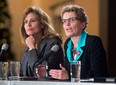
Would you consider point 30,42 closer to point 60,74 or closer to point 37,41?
point 37,41

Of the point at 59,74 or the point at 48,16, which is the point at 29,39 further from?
the point at 59,74

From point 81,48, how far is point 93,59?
14 cm

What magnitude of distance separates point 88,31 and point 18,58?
728 mm

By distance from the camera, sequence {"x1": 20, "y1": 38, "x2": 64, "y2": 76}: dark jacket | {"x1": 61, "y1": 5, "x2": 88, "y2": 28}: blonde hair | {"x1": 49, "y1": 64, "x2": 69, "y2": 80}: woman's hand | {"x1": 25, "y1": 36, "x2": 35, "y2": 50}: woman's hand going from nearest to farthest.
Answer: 1. {"x1": 49, "y1": 64, "x2": 69, "y2": 80}: woman's hand
2. {"x1": 61, "y1": 5, "x2": 88, "y2": 28}: blonde hair
3. {"x1": 20, "y1": 38, "x2": 64, "y2": 76}: dark jacket
4. {"x1": 25, "y1": 36, "x2": 35, "y2": 50}: woman's hand

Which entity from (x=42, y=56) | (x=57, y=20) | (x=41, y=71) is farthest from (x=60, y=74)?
(x=57, y=20)

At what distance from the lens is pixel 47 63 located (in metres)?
2.91

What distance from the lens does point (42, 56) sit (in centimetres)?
297

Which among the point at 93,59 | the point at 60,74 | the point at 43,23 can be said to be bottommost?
the point at 60,74

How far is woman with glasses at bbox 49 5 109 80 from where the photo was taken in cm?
268

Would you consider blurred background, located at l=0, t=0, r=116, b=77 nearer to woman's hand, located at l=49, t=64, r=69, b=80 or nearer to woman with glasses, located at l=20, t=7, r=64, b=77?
woman with glasses, located at l=20, t=7, r=64, b=77

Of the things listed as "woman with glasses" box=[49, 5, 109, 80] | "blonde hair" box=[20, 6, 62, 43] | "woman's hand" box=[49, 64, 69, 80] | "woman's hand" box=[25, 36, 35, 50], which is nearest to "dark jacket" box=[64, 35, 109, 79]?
"woman with glasses" box=[49, 5, 109, 80]

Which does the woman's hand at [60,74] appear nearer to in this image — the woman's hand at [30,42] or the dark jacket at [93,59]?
the dark jacket at [93,59]

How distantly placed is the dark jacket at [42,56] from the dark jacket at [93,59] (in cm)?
24

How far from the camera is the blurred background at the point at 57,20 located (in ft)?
8.81
